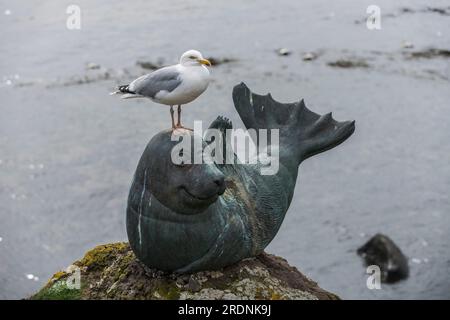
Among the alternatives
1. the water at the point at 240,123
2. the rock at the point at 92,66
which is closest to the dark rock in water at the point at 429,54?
the water at the point at 240,123

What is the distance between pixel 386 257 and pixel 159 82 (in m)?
6.90

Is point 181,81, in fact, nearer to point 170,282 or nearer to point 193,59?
point 193,59

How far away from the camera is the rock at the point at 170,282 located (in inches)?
248

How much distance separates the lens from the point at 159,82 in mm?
5906

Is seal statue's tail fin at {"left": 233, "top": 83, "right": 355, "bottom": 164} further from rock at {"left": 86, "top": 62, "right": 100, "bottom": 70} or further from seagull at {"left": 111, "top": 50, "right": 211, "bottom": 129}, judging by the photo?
rock at {"left": 86, "top": 62, "right": 100, "bottom": 70}

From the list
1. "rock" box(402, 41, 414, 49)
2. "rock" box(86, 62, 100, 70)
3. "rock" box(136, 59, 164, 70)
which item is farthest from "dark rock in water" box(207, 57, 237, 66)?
"rock" box(402, 41, 414, 49)

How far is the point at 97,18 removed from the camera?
20.7 meters

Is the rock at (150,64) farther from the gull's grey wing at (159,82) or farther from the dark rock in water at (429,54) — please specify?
the gull's grey wing at (159,82)

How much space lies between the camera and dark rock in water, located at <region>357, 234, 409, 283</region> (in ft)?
37.8

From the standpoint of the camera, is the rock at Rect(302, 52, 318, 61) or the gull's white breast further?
the rock at Rect(302, 52, 318, 61)

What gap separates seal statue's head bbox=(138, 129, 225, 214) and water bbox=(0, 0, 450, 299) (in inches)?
227
